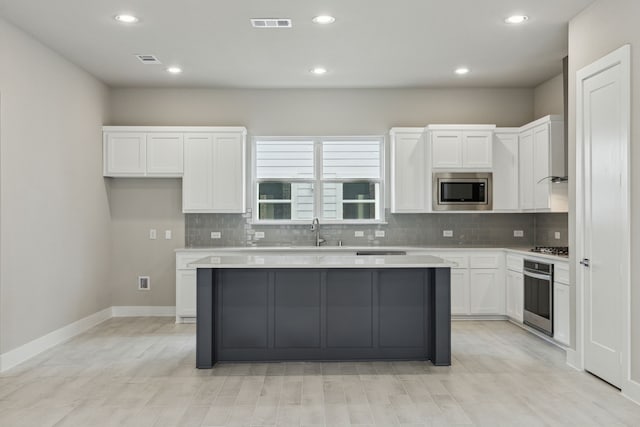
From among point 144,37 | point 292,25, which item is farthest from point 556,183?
point 144,37

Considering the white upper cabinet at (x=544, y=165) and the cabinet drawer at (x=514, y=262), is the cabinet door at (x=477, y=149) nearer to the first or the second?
the white upper cabinet at (x=544, y=165)

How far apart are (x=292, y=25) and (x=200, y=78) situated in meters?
2.17

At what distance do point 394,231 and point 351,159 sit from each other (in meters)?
1.15

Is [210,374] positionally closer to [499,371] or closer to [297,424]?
[297,424]

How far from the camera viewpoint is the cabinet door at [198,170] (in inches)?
263

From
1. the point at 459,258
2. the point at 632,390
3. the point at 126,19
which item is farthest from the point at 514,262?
the point at 126,19

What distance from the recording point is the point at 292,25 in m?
4.77

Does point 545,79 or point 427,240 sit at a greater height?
point 545,79

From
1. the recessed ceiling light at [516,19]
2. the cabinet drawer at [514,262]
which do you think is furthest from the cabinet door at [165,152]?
the cabinet drawer at [514,262]

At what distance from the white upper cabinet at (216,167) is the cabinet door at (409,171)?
201 centimetres

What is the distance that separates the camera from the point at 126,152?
6.70 m

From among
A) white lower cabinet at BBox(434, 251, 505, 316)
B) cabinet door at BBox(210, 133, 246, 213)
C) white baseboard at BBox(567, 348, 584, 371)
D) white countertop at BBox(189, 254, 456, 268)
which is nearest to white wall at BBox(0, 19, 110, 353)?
cabinet door at BBox(210, 133, 246, 213)

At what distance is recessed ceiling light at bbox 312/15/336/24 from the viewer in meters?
4.57

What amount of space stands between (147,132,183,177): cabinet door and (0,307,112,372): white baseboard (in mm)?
1988
